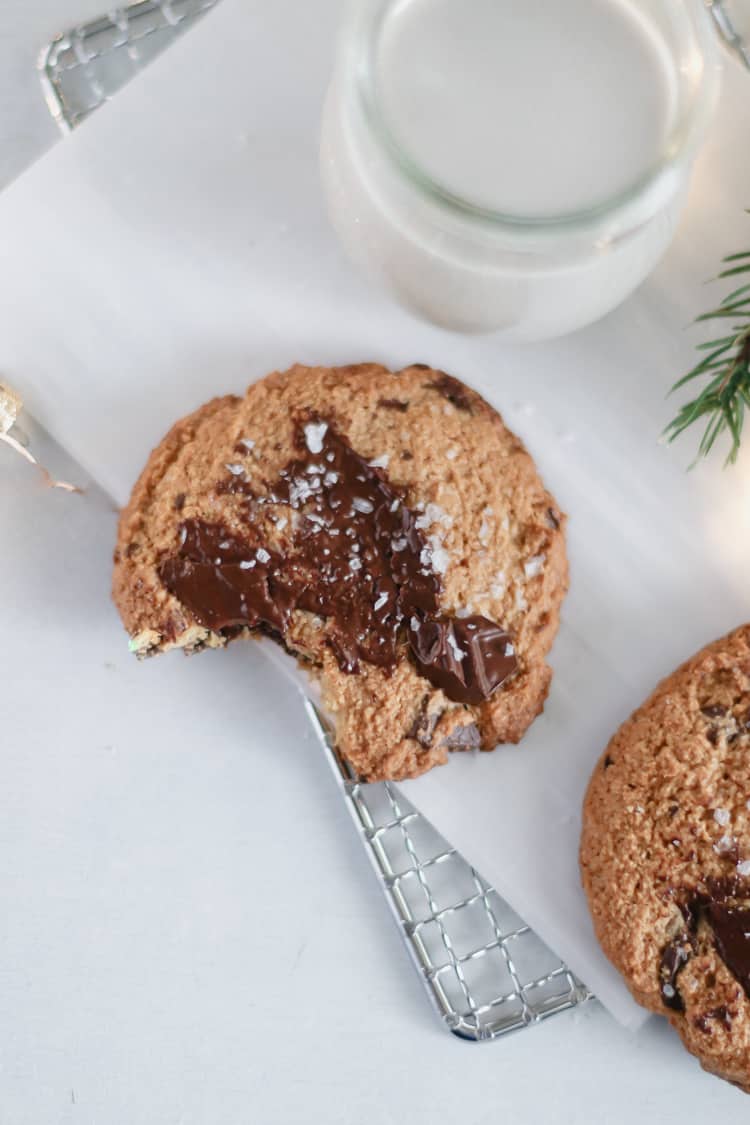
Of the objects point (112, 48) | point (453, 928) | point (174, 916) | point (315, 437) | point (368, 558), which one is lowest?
point (453, 928)

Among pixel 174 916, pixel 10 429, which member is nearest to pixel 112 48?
pixel 10 429

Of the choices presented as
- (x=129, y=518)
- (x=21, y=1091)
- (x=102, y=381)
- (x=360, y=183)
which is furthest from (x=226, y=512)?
(x=21, y=1091)

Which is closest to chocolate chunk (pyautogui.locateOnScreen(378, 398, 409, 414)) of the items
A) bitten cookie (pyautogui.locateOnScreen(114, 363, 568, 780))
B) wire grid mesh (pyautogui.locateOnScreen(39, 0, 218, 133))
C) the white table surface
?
bitten cookie (pyautogui.locateOnScreen(114, 363, 568, 780))

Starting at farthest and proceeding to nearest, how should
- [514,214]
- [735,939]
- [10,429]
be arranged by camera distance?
[10,429]
[735,939]
[514,214]

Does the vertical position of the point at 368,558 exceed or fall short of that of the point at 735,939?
it exceeds it

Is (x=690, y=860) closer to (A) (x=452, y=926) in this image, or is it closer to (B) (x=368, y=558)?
(A) (x=452, y=926)

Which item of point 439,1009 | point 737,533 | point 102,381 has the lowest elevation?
point 439,1009

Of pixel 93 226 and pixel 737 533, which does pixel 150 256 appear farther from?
pixel 737 533
